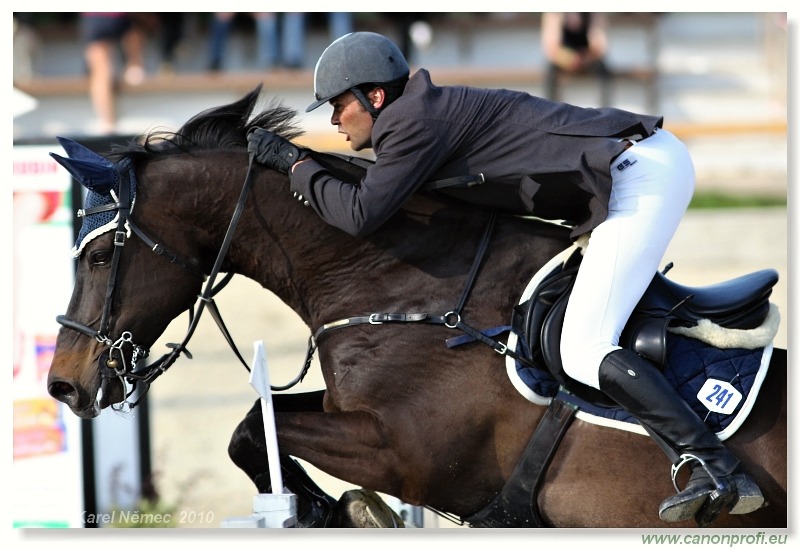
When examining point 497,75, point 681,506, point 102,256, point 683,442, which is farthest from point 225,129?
point 497,75

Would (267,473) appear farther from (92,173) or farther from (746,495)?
(746,495)

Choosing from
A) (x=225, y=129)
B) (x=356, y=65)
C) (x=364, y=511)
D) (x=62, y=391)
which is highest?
(x=356, y=65)

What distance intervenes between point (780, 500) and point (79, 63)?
10.4m

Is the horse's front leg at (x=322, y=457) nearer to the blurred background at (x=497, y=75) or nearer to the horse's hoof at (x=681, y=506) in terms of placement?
the horse's hoof at (x=681, y=506)

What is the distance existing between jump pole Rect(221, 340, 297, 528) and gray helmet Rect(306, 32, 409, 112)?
3.07 ft

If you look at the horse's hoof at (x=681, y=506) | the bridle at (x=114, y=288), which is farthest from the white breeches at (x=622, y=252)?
the bridle at (x=114, y=288)

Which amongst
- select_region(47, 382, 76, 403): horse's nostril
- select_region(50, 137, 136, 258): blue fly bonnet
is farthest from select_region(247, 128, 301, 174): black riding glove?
select_region(47, 382, 76, 403): horse's nostril

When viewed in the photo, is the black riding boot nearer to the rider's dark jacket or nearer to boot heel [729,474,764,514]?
boot heel [729,474,764,514]

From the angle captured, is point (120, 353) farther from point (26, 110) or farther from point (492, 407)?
point (26, 110)

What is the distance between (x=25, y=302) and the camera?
17.1ft

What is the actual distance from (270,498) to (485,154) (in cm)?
140

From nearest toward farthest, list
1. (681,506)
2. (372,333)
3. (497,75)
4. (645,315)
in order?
(681,506), (645,315), (372,333), (497,75)

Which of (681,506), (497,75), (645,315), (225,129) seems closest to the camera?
(681,506)

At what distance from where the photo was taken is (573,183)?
3.41 meters
